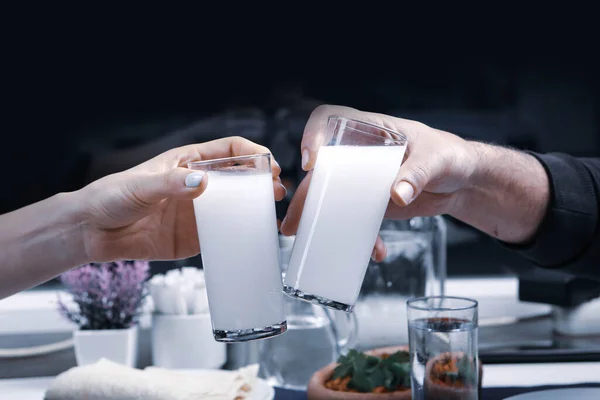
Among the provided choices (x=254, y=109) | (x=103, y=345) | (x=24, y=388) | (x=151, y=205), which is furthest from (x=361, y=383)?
(x=254, y=109)

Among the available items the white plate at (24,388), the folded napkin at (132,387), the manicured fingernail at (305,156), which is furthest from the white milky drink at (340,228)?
the white plate at (24,388)

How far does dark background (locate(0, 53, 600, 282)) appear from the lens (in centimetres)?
260

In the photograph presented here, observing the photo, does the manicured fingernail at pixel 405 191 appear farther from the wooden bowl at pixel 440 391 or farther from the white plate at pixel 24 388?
the white plate at pixel 24 388

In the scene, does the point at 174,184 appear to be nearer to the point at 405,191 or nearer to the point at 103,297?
the point at 405,191

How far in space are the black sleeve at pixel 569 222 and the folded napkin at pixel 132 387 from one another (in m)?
0.63

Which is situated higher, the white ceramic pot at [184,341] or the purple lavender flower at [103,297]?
the purple lavender flower at [103,297]

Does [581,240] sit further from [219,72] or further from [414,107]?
[219,72]

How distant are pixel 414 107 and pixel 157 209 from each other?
1431mm

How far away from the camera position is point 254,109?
2.68 meters

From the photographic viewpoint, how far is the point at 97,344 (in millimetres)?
1753

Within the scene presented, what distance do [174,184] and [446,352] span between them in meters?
0.49

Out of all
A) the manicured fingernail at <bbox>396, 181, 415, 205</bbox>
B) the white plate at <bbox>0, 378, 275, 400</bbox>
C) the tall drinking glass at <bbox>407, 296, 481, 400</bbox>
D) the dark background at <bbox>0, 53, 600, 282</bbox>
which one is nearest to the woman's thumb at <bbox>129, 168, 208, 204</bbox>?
the manicured fingernail at <bbox>396, 181, 415, 205</bbox>

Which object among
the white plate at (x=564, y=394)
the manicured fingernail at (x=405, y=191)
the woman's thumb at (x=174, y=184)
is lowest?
the white plate at (x=564, y=394)

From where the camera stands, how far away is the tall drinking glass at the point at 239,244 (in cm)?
106
